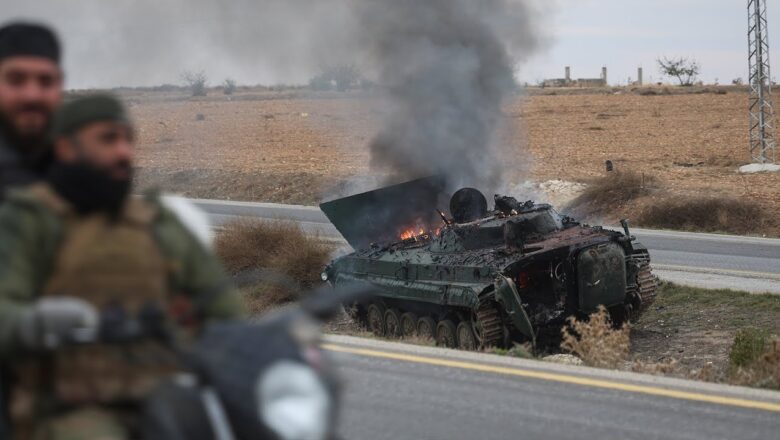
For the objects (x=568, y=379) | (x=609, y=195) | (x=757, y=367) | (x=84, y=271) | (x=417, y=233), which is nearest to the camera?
(x=84, y=271)

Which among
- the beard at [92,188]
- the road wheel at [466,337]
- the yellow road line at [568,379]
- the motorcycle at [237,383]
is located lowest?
the road wheel at [466,337]

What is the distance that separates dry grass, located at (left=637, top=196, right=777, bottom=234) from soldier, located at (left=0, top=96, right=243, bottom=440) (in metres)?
24.5

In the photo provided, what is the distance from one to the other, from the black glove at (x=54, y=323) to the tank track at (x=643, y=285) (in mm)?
13971

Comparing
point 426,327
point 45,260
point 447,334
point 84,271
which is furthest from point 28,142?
point 426,327

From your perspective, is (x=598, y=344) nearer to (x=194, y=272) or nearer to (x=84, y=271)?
(x=194, y=272)

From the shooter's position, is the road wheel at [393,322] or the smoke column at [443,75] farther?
the smoke column at [443,75]

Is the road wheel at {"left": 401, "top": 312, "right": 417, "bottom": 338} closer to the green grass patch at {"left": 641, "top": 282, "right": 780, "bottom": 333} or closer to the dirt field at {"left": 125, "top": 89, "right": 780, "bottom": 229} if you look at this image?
the green grass patch at {"left": 641, "top": 282, "right": 780, "bottom": 333}

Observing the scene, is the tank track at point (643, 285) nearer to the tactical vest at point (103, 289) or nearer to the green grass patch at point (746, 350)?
the green grass patch at point (746, 350)

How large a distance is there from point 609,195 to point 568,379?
22049mm

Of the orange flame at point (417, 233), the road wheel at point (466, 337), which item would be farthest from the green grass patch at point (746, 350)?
the orange flame at point (417, 233)

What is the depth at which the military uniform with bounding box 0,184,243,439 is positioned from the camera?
326cm

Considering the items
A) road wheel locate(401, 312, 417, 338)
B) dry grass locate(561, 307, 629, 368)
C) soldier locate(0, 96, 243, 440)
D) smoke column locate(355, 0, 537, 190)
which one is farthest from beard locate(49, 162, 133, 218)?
smoke column locate(355, 0, 537, 190)

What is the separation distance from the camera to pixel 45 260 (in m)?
3.41

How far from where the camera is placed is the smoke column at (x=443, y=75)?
76.0 feet
